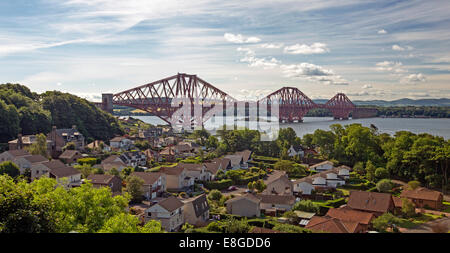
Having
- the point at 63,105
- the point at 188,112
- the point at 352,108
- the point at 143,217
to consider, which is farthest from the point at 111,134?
the point at 352,108

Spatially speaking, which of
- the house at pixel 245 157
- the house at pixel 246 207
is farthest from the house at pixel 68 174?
the house at pixel 245 157

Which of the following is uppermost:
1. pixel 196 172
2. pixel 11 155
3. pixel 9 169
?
pixel 11 155

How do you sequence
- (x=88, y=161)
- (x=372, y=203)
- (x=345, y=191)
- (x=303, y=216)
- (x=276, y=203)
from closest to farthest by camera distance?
(x=303, y=216), (x=372, y=203), (x=276, y=203), (x=345, y=191), (x=88, y=161)

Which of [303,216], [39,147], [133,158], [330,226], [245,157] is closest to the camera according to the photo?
[330,226]

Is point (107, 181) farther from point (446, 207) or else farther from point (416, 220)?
point (446, 207)

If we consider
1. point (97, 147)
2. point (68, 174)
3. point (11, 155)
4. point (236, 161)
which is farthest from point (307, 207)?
point (97, 147)

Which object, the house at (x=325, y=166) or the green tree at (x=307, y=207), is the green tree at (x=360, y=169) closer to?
the house at (x=325, y=166)

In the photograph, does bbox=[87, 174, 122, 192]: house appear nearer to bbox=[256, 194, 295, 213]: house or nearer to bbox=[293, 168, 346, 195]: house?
bbox=[256, 194, 295, 213]: house
